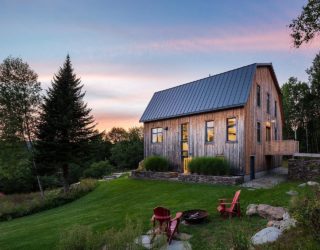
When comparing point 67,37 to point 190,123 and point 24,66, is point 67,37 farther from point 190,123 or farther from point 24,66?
point 24,66

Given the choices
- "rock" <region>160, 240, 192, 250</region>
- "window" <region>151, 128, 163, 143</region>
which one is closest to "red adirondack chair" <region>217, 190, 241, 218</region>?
"rock" <region>160, 240, 192, 250</region>

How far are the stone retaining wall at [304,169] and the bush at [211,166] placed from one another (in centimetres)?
380

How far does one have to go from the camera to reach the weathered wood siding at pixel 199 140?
17562mm

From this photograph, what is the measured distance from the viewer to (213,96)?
64.3 ft

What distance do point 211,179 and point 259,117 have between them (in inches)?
242

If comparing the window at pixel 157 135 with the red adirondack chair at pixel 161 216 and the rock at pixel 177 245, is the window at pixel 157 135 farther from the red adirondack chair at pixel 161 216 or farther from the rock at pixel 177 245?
the rock at pixel 177 245

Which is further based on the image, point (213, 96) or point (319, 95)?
point (319, 95)

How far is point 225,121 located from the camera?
1839 cm

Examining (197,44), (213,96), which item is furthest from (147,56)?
(213,96)

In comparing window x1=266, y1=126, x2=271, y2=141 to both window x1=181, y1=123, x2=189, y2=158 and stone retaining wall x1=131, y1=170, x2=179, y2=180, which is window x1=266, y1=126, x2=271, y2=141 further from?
stone retaining wall x1=131, y1=170, x2=179, y2=180

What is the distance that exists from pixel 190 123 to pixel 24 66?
18.0 metres

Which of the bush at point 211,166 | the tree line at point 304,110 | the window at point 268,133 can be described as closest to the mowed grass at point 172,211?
the bush at point 211,166

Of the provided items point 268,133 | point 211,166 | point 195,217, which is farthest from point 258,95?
point 195,217

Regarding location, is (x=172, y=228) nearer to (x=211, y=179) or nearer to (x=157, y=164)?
(x=211, y=179)
